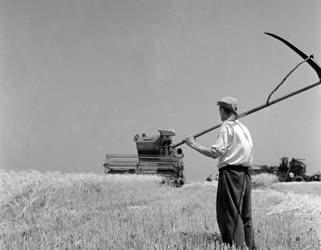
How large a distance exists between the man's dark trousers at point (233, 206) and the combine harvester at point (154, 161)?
19.5 m

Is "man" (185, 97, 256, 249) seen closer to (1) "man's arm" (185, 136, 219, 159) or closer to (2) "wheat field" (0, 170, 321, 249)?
(1) "man's arm" (185, 136, 219, 159)

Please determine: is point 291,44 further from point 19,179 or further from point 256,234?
point 19,179

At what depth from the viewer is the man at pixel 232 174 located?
16.5 feet

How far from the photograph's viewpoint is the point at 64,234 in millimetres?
6254

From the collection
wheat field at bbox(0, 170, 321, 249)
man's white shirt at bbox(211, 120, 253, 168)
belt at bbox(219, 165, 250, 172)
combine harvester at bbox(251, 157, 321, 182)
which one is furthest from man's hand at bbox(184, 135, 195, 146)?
combine harvester at bbox(251, 157, 321, 182)

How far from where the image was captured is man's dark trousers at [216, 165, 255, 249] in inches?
197

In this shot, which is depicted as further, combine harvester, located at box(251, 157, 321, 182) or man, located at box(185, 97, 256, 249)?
combine harvester, located at box(251, 157, 321, 182)

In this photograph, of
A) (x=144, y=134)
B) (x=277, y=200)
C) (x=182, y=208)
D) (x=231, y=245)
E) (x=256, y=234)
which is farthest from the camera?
(x=144, y=134)

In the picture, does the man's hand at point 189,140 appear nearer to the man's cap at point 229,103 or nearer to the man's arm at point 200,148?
the man's arm at point 200,148

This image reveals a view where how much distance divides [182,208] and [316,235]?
12.3 feet

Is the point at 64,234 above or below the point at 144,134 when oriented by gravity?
below

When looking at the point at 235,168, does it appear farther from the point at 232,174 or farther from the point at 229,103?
the point at 229,103

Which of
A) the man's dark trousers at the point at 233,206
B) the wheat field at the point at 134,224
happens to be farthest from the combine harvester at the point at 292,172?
the man's dark trousers at the point at 233,206

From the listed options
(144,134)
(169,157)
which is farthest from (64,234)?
(144,134)
